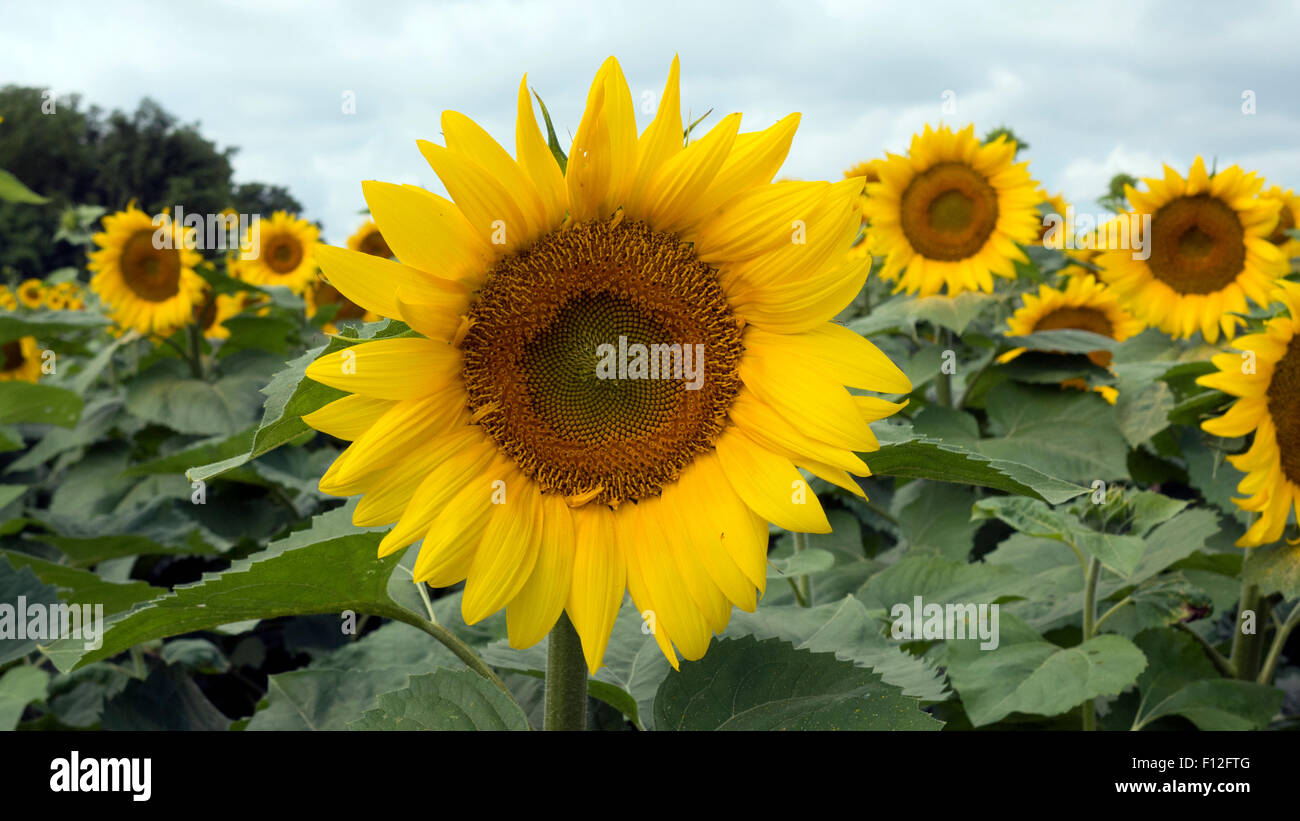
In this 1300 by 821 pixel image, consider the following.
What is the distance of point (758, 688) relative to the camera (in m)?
1.58

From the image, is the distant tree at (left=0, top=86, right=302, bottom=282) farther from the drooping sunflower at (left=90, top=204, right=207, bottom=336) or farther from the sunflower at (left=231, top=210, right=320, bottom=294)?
the drooping sunflower at (left=90, top=204, right=207, bottom=336)

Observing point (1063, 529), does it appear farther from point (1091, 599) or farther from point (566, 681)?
point (566, 681)

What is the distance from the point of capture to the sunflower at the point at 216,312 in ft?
19.1

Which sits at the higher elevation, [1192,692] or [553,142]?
[553,142]

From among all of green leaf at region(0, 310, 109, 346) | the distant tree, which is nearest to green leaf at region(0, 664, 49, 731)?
green leaf at region(0, 310, 109, 346)

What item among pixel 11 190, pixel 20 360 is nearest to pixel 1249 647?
pixel 11 190

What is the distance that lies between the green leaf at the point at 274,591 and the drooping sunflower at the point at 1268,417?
2227mm

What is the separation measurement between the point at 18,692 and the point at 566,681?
66.6 inches

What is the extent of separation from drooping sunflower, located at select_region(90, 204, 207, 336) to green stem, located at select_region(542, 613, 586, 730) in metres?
4.75

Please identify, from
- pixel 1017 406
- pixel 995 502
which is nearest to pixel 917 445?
pixel 995 502

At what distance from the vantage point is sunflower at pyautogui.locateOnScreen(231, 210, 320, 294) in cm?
794

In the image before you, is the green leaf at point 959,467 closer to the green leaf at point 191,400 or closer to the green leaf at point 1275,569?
the green leaf at point 1275,569
